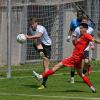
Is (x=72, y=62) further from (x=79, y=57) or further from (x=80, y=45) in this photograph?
(x=80, y=45)

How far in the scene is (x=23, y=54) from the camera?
23.2 meters

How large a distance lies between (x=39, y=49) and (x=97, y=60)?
9363mm

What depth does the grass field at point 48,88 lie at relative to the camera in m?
13.8

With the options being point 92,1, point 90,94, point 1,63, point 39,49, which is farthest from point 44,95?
point 92,1

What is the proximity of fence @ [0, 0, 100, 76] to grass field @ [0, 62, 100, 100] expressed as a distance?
96.2 inches

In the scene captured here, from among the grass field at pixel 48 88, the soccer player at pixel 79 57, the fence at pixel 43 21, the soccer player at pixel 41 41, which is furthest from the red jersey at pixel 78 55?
the fence at pixel 43 21

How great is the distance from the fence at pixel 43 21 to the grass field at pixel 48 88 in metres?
2.44

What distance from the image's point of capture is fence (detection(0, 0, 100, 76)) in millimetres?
22719

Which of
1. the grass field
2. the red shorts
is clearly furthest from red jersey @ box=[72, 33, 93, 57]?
the grass field

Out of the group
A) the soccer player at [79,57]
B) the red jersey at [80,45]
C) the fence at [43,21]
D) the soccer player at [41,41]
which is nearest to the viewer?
the soccer player at [79,57]

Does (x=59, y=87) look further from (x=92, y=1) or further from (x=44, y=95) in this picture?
(x=92, y=1)

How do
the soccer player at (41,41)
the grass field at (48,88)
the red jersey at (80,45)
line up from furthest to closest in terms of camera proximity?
the soccer player at (41,41)
the red jersey at (80,45)
the grass field at (48,88)

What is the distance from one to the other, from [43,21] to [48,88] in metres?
8.34

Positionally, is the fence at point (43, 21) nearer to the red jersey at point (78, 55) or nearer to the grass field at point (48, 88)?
the grass field at point (48, 88)
